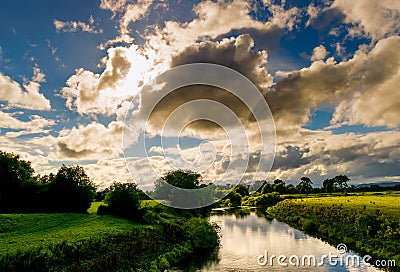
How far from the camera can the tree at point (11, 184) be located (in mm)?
48031

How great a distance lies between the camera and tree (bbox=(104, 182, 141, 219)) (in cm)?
4628

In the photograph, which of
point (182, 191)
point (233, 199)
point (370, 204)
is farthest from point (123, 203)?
point (233, 199)

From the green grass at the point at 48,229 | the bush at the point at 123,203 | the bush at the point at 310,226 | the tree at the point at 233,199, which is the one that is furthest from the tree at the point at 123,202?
the tree at the point at 233,199

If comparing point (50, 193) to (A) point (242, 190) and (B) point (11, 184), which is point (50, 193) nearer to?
(B) point (11, 184)

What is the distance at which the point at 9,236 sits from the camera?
2975 centimetres

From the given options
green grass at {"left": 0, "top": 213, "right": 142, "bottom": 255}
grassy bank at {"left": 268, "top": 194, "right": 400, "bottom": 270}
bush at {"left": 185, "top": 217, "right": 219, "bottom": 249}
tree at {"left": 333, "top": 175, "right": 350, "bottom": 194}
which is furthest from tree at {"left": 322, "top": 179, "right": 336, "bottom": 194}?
green grass at {"left": 0, "top": 213, "right": 142, "bottom": 255}

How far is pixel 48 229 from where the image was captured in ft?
112

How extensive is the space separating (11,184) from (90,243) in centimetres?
2746

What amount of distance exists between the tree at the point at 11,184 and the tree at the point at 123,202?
507 inches

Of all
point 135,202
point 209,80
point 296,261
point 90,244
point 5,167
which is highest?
point 209,80

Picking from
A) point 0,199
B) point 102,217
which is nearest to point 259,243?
point 102,217

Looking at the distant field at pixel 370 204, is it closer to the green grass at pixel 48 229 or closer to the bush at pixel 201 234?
the bush at pixel 201 234

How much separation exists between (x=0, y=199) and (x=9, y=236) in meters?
21.3

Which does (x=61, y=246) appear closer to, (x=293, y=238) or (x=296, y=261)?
(x=296, y=261)
